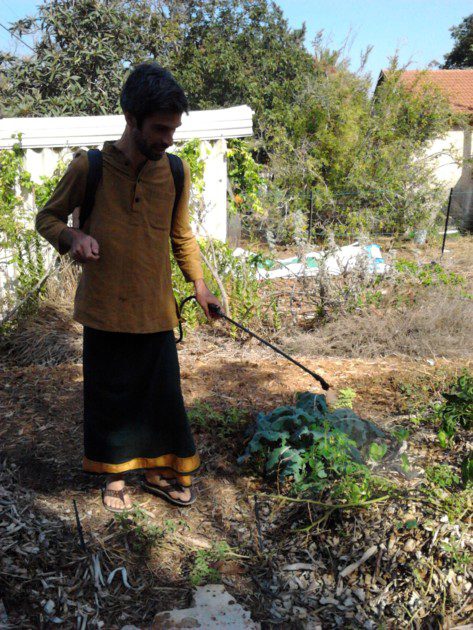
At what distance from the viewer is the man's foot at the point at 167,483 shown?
2.96 m

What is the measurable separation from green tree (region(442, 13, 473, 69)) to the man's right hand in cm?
3367

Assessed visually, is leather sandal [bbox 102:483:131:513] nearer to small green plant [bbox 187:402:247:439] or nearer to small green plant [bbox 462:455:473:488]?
small green plant [bbox 187:402:247:439]

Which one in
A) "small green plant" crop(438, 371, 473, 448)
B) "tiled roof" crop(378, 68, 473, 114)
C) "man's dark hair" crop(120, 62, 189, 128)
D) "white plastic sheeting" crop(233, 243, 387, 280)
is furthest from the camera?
"tiled roof" crop(378, 68, 473, 114)

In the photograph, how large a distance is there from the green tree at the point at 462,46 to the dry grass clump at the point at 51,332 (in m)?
31.3

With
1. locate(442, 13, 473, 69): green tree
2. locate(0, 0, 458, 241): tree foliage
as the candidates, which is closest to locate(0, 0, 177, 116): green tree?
locate(0, 0, 458, 241): tree foliage

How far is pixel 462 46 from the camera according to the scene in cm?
3225

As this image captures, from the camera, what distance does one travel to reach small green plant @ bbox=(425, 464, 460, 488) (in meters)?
2.68

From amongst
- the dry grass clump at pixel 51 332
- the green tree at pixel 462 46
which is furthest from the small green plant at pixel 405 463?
the green tree at pixel 462 46

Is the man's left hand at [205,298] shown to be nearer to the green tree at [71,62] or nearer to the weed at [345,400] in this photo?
the weed at [345,400]

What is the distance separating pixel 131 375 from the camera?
2.70 meters

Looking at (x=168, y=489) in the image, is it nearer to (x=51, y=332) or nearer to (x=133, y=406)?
(x=133, y=406)

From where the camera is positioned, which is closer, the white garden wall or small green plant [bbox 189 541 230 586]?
small green plant [bbox 189 541 230 586]

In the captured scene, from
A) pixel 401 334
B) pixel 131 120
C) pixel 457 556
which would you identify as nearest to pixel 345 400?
pixel 457 556

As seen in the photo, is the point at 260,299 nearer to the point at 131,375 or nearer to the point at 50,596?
the point at 131,375
